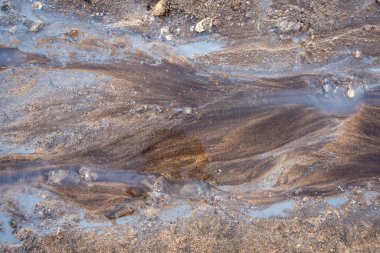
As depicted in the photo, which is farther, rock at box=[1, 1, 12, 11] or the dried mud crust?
rock at box=[1, 1, 12, 11]

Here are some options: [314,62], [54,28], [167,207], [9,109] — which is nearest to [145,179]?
[167,207]

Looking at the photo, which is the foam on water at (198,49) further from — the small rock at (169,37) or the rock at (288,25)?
the rock at (288,25)

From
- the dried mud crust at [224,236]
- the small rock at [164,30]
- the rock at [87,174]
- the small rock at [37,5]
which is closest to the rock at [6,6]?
the small rock at [37,5]

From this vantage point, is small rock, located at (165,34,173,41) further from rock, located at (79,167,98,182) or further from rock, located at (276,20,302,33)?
rock, located at (79,167,98,182)

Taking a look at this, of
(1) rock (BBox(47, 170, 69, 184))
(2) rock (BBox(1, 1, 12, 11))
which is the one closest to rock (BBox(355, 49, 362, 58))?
(1) rock (BBox(47, 170, 69, 184))

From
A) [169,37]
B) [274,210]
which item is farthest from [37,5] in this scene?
[274,210]

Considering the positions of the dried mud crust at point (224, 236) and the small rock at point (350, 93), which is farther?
the small rock at point (350, 93)
